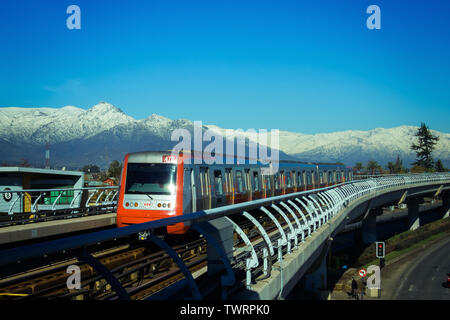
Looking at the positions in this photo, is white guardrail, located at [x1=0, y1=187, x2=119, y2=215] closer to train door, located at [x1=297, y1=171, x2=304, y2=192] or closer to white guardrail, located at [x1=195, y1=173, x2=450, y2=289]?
white guardrail, located at [x1=195, y1=173, x2=450, y2=289]

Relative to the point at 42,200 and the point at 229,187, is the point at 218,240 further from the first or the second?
the point at 42,200

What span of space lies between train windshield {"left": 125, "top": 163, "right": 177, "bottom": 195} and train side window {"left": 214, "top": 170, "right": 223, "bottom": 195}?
3.19 meters

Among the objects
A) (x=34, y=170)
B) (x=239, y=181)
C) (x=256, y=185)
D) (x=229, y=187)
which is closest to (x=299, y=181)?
(x=256, y=185)

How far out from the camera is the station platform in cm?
1444

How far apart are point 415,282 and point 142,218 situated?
2266 cm

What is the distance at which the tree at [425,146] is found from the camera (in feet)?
363

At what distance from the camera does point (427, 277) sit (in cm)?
3109

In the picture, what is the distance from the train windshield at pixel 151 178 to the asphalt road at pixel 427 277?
1768cm

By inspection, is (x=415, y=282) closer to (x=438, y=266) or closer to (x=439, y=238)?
(x=438, y=266)

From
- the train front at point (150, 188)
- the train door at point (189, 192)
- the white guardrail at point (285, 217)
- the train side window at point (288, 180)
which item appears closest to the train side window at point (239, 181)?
the white guardrail at point (285, 217)

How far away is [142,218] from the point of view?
14438 millimetres

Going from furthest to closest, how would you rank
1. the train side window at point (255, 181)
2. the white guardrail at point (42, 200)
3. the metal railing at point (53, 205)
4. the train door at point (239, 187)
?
the train side window at point (255, 181)
the train door at point (239, 187)
the metal railing at point (53, 205)
the white guardrail at point (42, 200)

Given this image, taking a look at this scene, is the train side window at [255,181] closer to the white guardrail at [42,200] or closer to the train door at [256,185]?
the train door at [256,185]
